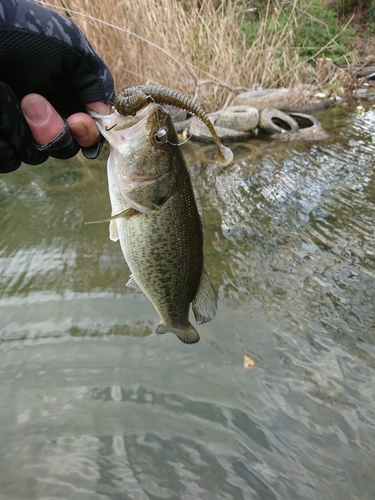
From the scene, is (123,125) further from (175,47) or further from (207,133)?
(175,47)

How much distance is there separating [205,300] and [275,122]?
7706mm

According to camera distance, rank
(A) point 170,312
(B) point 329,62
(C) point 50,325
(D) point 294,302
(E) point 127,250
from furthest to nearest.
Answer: (B) point 329,62 < (D) point 294,302 < (C) point 50,325 < (A) point 170,312 < (E) point 127,250

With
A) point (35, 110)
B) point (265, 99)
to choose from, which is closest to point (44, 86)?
point (35, 110)

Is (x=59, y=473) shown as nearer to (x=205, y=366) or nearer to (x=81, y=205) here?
(x=205, y=366)

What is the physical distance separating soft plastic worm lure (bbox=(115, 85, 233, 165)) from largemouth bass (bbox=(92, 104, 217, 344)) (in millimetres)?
41

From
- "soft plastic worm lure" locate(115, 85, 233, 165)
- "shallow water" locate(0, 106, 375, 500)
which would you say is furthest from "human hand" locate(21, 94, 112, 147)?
"shallow water" locate(0, 106, 375, 500)

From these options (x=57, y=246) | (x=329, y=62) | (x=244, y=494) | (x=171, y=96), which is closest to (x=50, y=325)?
(x=57, y=246)

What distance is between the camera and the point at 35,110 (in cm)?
154

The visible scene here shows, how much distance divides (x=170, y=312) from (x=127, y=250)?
42cm

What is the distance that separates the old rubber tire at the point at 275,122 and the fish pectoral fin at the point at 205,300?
23.2 feet

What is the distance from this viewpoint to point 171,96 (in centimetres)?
145

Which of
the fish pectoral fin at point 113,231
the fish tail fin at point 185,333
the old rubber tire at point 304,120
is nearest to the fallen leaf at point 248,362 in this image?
the fish tail fin at point 185,333

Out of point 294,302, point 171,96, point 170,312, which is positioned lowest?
point 294,302

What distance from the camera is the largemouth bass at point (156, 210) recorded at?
1.61 metres
